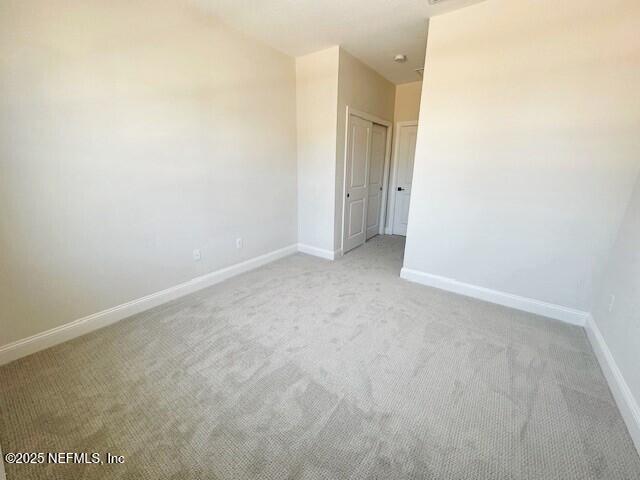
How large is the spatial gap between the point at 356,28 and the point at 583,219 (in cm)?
272

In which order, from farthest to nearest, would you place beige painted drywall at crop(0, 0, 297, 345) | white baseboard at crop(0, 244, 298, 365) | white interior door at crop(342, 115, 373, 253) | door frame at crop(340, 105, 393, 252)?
white interior door at crop(342, 115, 373, 253)
door frame at crop(340, 105, 393, 252)
white baseboard at crop(0, 244, 298, 365)
beige painted drywall at crop(0, 0, 297, 345)

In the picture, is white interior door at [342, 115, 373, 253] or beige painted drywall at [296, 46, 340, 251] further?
white interior door at [342, 115, 373, 253]

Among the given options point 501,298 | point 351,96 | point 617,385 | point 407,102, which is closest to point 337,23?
A: point 351,96

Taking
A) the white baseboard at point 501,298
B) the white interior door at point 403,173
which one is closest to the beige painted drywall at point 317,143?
the white baseboard at point 501,298

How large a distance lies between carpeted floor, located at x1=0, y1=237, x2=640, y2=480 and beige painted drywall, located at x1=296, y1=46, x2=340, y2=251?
5.35 ft

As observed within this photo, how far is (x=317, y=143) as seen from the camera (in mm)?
3646

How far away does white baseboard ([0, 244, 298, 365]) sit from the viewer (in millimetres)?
1866

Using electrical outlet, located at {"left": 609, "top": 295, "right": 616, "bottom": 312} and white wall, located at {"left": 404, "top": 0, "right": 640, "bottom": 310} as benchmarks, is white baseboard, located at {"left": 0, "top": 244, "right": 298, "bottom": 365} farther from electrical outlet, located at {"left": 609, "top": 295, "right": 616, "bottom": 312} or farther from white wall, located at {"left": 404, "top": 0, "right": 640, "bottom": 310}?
electrical outlet, located at {"left": 609, "top": 295, "right": 616, "bottom": 312}

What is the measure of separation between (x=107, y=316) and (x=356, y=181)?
3.31 metres

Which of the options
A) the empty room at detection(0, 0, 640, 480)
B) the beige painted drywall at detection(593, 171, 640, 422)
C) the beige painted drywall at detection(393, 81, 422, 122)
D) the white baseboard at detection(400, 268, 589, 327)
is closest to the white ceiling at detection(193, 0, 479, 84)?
the empty room at detection(0, 0, 640, 480)

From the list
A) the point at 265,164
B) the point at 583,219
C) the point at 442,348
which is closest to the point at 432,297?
the point at 442,348

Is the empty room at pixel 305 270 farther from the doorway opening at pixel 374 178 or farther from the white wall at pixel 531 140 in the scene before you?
the doorway opening at pixel 374 178

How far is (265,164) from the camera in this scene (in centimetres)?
342

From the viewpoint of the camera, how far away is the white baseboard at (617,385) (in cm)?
140
